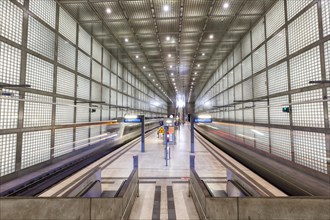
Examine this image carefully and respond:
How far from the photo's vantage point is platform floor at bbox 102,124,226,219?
13.8 feet

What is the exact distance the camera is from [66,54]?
28.0 feet

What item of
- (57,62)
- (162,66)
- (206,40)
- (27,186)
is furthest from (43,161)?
(162,66)

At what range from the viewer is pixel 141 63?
17562 millimetres

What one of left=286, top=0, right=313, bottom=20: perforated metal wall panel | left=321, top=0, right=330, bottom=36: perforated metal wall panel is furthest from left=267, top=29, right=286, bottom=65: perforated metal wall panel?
left=321, top=0, right=330, bottom=36: perforated metal wall panel

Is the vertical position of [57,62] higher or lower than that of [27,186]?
higher

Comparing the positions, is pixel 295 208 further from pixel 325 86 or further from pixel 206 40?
pixel 206 40

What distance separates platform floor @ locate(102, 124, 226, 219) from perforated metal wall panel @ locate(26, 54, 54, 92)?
181 inches

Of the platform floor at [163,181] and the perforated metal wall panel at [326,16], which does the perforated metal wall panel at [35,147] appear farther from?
the perforated metal wall panel at [326,16]

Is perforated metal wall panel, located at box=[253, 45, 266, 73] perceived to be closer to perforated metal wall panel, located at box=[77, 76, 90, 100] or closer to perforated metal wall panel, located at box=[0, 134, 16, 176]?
perforated metal wall panel, located at box=[77, 76, 90, 100]

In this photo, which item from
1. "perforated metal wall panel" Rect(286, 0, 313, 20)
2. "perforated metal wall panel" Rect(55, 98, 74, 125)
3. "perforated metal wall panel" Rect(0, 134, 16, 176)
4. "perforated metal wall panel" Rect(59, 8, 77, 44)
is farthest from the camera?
"perforated metal wall panel" Rect(59, 8, 77, 44)

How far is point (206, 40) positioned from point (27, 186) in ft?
42.8

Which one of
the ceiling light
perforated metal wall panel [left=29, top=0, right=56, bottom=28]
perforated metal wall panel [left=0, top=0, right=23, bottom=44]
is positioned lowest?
perforated metal wall panel [left=0, top=0, right=23, bottom=44]

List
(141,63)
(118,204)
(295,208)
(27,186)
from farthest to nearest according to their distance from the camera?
(141,63) → (27,186) → (118,204) → (295,208)

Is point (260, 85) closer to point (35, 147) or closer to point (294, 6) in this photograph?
point (294, 6)
